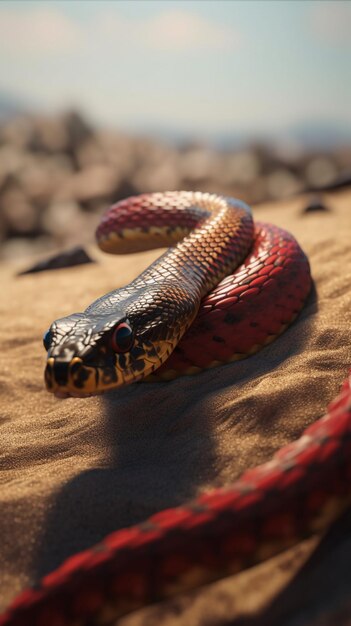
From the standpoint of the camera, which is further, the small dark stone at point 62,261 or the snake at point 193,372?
the small dark stone at point 62,261

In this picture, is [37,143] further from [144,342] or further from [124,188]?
[144,342]

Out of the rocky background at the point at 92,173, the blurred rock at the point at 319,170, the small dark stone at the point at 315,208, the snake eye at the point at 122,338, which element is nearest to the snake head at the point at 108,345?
the snake eye at the point at 122,338

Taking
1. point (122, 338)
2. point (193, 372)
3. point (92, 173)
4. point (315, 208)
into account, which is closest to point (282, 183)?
point (92, 173)

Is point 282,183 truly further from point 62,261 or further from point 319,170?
point 62,261

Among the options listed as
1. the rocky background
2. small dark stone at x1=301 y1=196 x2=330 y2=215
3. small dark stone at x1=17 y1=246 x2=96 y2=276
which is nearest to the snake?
small dark stone at x1=17 y1=246 x2=96 y2=276

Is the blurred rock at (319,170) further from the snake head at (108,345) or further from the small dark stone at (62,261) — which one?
the snake head at (108,345)

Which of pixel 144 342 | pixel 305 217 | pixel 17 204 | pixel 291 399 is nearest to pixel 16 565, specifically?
pixel 144 342

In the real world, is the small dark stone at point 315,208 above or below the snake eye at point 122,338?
below
